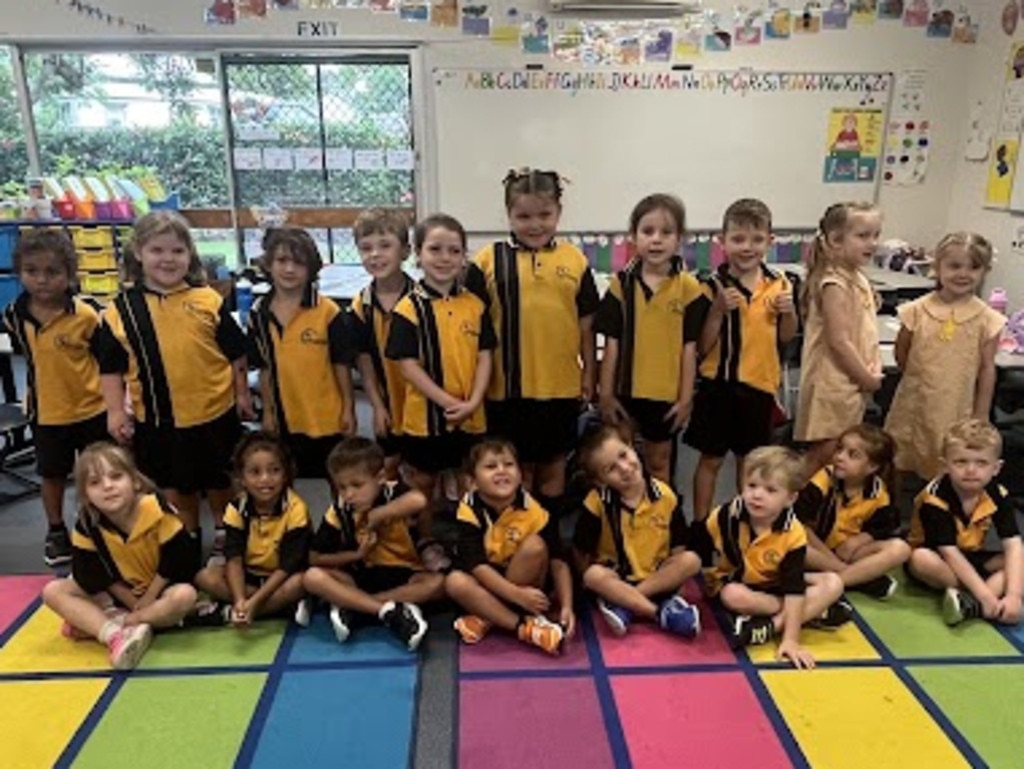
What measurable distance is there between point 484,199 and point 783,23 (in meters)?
1.92

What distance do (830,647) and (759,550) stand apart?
0.29 m

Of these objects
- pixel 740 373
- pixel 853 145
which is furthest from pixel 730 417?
pixel 853 145

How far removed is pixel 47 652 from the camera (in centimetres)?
201

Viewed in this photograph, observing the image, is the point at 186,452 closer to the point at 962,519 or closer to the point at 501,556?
the point at 501,556

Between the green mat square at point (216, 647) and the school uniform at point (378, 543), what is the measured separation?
247mm

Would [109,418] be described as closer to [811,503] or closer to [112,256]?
[811,503]

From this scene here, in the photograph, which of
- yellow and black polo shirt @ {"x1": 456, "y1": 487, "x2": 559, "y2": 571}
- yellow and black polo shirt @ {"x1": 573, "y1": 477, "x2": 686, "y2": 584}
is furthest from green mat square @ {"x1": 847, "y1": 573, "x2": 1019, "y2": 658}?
yellow and black polo shirt @ {"x1": 456, "y1": 487, "x2": 559, "y2": 571}

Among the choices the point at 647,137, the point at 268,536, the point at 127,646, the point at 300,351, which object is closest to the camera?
the point at 127,646

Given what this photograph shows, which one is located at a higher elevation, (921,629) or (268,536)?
(268,536)

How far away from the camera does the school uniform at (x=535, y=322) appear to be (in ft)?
7.35

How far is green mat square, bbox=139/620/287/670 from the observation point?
1.95 m

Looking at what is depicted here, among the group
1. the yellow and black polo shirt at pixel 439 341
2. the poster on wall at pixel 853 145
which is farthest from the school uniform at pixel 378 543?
the poster on wall at pixel 853 145

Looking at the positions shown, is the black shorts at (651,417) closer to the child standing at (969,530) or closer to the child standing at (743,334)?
the child standing at (743,334)

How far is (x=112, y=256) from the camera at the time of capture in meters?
4.38
